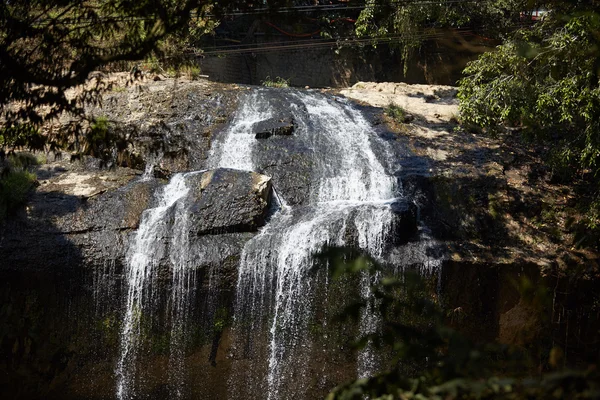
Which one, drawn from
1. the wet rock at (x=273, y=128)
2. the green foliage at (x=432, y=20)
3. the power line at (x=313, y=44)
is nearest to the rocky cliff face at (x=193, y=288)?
the wet rock at (x=273, y=128)

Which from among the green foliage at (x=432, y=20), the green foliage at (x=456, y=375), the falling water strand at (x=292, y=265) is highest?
the green foliage at (x=432, y=20)

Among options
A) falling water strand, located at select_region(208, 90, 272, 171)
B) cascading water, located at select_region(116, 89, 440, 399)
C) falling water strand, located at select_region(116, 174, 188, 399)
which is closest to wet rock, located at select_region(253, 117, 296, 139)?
falling water strand, located at select_region(208, 90, 272, 171)

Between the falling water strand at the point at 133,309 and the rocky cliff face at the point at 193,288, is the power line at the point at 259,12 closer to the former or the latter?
the rocky cliff face at the point at 193,288

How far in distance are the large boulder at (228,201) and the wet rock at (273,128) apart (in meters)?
2.39

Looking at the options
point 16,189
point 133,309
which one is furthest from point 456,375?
point 16,189

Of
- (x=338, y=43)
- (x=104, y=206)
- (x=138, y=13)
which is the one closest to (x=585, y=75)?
(x=138, y=13)

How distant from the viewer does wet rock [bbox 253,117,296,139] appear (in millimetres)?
14141

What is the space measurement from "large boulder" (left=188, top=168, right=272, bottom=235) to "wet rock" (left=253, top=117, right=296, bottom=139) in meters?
2.39

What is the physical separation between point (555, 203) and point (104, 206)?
8087 millimetres

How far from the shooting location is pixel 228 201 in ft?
37.1

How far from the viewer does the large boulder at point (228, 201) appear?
11.1 m

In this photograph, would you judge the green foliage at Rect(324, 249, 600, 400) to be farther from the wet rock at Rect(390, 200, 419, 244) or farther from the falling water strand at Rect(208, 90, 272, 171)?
the falling water strand at Rect(208, 90, 272, 171)

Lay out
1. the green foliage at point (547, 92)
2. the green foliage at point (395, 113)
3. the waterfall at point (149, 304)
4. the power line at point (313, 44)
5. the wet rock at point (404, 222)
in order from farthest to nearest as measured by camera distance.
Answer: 1. the power line at point (313, 44)
2. the green foliage at point (395, 113)
3. the wet rock at point (404, 222)
4. the waterfall at point (149, 304)
5. the green foliage at point (547, 92)

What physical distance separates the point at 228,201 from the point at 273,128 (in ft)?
11.1
